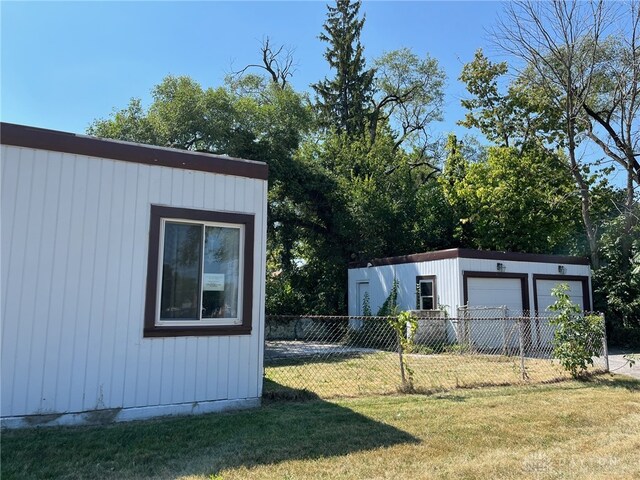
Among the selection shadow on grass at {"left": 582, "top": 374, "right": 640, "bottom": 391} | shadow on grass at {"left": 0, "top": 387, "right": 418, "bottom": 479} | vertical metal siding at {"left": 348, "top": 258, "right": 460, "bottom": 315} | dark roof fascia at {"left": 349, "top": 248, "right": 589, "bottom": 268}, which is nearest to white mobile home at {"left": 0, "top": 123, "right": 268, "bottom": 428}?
shadow on grass at {"left": 0, "top": 387, "right": 418, "bottom": 479}

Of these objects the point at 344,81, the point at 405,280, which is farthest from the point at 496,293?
the point at 344,81

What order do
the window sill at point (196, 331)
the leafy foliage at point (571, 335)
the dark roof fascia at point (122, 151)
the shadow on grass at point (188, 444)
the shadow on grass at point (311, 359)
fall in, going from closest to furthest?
1. the shadow on grass at point (188, 444)
2. the dark roof fascia at point (122, 151)
3. the window sill at point (196, 331)
4. the leafy foliage at point (571, 335)
5. the shadow on grass at point (311, 359)

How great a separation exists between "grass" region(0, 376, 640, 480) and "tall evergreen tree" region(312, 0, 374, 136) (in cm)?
2156

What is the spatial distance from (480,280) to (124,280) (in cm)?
1137

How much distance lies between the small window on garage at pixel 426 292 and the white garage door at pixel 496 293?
3.81 feet

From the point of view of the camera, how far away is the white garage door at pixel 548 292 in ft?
50.9

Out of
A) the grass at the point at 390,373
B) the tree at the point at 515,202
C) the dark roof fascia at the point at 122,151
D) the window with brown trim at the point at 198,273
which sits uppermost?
the tree at the point at 515,202

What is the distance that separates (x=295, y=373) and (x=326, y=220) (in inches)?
478

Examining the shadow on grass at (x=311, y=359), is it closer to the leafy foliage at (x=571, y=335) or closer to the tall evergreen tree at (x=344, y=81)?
the leafy foliage at (x=571, y=335)

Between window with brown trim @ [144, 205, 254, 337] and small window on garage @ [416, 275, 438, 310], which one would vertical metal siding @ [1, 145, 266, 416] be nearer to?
window with brown trim @ [144, 205, 254, 337]

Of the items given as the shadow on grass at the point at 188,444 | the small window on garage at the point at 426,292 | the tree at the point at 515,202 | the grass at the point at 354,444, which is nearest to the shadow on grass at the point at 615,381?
the grass at the point at 354,444

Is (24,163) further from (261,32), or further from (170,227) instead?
(261,32)

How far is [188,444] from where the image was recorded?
4.82 m

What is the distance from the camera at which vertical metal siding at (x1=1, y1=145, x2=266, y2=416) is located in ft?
17.2
